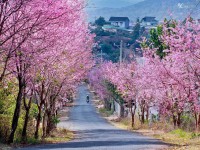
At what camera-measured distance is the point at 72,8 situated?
14.6 meters

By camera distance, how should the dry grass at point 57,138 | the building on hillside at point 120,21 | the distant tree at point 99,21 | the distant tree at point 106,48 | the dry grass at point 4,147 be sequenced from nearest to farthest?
1. the dry grass at point 4,147
2. the dry grass at point 57,138
3. the distant tree at point 106,48
4. the distant tree at point 99,21
5. the building on hillside at point 120,21

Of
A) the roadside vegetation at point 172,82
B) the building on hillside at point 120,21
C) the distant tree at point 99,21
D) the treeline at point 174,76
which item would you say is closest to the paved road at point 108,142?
the roadside vegetation at point 172,82

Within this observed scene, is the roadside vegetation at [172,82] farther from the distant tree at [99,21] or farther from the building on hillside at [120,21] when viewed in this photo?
the building on hillside at [120,21]

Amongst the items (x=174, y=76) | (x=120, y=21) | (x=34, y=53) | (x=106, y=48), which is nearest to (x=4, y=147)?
(x=34, y=53)

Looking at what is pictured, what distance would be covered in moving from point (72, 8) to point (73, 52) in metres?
9.95

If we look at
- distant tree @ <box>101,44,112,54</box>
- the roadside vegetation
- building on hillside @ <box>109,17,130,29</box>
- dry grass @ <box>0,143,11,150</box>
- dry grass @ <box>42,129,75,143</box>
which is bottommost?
dry grass @ <box>42,129,75,143</box>

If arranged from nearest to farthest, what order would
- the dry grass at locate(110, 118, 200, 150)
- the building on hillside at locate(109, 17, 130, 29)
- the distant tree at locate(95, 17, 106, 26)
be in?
the dry grass at locate(110, 118, 200, 150), the distant tree at locate(95, 17, 106, 26), the building on hillside at locate(109, 17, 130, 29)

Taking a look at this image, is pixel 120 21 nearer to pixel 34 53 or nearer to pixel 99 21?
Result: pixel 99 21

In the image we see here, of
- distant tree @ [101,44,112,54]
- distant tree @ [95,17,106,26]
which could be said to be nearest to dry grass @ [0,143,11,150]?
distant tree @ [101,44,112,54]

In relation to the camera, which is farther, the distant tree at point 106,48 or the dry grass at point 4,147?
the distant tree at point 106,48

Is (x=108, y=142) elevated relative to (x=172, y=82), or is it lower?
lower

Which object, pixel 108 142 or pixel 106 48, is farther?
pixel 106 48

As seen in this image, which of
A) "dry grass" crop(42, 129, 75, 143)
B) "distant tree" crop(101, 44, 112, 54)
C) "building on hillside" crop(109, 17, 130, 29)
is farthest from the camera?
"building on hillside" crop(109, 17, 130, 29)

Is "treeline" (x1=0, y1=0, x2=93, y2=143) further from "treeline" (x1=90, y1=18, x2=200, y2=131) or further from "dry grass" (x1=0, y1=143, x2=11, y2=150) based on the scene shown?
"treeline" (x1=90, y1=18, x2=200, y2=131)
